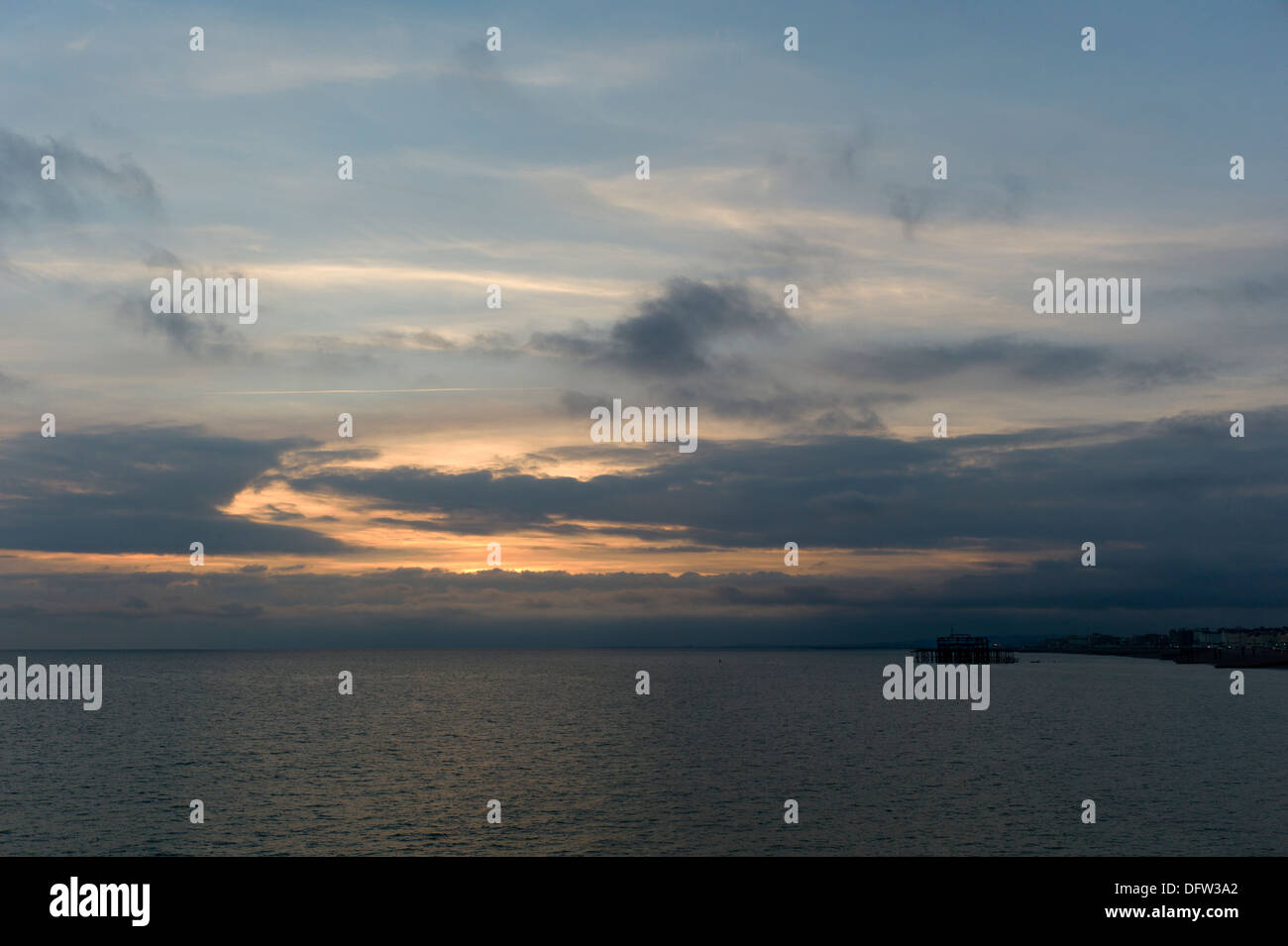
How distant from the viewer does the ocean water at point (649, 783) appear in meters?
49.3

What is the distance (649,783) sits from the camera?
222 feet

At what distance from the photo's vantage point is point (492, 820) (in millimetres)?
53875

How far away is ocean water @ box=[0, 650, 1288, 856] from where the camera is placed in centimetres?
4934
